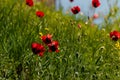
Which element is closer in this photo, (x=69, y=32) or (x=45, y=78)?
(x=45, y=78)

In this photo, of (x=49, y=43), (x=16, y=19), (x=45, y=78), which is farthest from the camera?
(x=16, y=19)

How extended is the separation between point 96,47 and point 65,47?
50 centimetres

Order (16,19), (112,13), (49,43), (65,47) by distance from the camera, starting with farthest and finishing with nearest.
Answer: (112,13) < (16,19) < (65,47) < (49,43)

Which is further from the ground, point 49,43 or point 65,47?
point 49,43

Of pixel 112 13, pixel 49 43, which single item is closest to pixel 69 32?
pixel 49 43

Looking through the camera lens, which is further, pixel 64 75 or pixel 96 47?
pixel 96 47

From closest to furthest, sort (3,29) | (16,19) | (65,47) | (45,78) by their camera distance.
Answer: (45,78)
(65,47)
(3,29)
(16,19)

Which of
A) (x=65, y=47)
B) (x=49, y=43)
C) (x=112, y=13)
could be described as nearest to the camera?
(x=49, y=43)

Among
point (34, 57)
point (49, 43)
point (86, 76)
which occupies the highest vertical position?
point (49, 43)

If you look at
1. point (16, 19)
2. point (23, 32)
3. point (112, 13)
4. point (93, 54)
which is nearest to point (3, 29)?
point (23, 32)

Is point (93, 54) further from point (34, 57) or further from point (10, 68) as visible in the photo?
point (10, 68)

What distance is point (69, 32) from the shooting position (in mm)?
4133

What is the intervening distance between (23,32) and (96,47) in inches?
31.4

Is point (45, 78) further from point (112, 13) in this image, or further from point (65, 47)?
point (112, 13)
